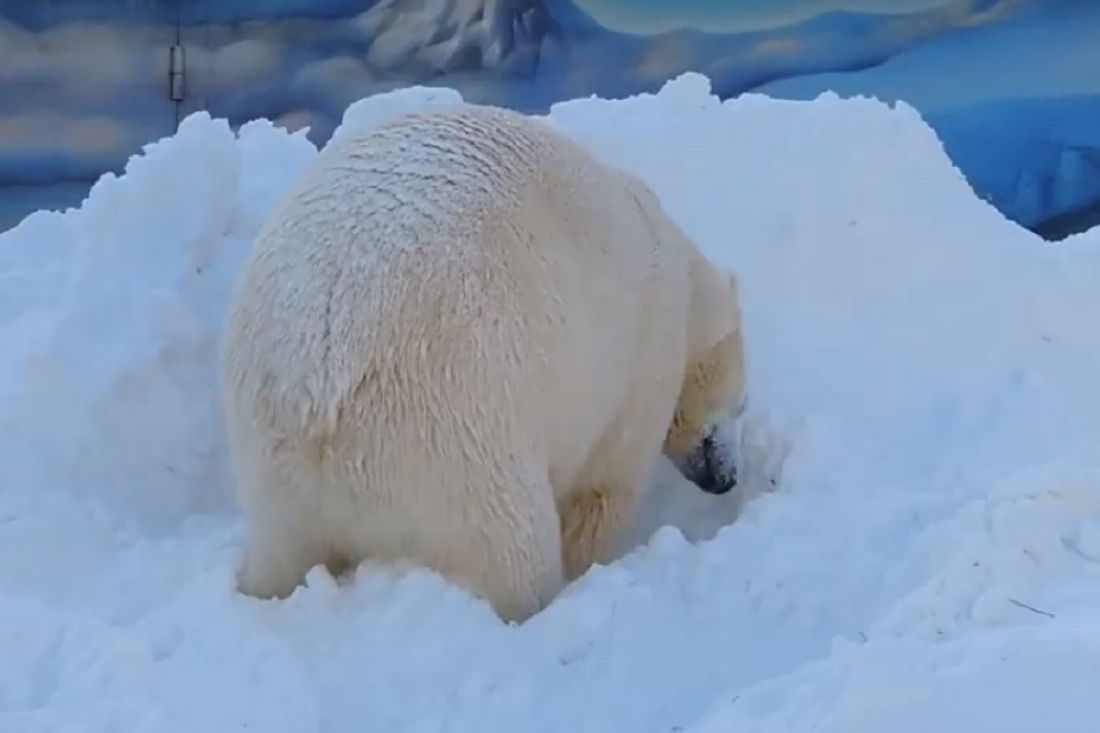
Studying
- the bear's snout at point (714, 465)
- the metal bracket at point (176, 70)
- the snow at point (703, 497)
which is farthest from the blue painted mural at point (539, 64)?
the bear's snout at point (714, 465)

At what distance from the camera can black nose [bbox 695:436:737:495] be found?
3.75 metres

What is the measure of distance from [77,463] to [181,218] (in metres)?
0.97

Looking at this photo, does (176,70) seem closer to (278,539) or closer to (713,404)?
(713,404)

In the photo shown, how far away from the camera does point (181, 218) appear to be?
13.7 ft

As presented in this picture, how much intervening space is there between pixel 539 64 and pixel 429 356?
17.3 ft

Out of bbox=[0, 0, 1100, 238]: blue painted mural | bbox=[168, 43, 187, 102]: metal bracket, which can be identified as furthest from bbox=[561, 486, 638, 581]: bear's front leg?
bbox=[168, 43, 187, 102]: metal bracket

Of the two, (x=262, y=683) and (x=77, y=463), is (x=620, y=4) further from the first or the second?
(x=262, y=683)

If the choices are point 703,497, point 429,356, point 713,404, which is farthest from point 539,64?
point 429,356

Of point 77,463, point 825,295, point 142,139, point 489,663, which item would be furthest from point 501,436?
point 142,139

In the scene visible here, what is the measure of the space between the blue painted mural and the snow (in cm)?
288

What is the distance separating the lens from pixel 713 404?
3.85m

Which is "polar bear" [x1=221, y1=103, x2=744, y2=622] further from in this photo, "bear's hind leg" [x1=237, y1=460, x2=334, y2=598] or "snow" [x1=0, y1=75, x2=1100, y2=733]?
"snow" [x1=0, y1=75, x2=1100, y2=733]

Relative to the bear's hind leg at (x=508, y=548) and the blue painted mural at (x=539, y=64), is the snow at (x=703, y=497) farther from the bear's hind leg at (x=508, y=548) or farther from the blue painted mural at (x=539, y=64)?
the blue painted mural at (x=539, y=64)

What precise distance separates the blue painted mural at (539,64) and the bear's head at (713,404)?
4169mm
